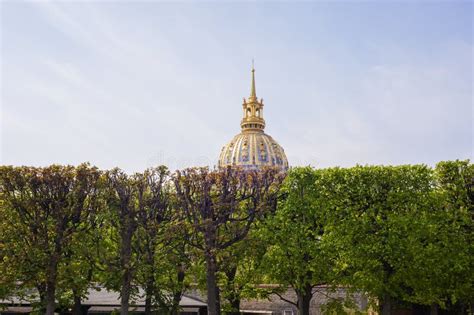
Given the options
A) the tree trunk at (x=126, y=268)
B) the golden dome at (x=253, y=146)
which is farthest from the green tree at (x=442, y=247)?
the golden dome at (x=253, y=146)

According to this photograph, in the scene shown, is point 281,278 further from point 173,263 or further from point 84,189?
point 84,189

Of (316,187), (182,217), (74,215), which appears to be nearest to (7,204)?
(74,215)

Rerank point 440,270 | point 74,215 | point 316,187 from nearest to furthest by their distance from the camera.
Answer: point 440,270 → point 74,215 → point 316,187

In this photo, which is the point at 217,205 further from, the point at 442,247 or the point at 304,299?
the point at 442,247

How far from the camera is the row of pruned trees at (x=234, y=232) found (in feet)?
103

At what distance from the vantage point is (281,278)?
33.8 metres

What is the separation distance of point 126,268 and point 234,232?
7.16 meters

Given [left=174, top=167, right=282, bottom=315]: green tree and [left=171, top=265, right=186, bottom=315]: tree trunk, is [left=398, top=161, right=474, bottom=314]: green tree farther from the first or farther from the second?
[left=171, top=265, right=186, bottom=315]: tree trunk

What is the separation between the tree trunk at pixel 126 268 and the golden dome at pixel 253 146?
11290cm

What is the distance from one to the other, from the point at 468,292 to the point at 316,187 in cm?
1127

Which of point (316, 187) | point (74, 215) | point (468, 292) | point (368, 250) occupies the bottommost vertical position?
point (468, 292)

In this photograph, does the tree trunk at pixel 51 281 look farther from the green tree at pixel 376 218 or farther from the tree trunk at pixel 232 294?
the green tree at pixel 376 218

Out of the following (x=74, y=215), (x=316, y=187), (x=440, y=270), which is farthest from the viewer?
(x=316, y=187)

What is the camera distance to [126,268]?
102 ft
